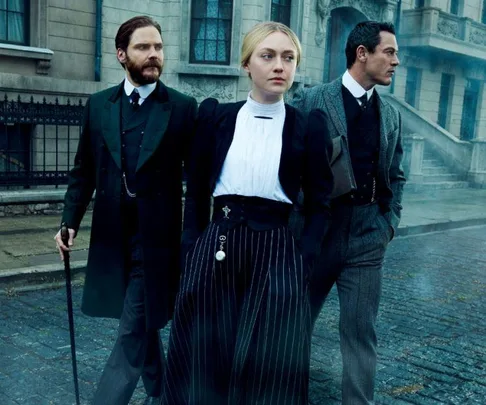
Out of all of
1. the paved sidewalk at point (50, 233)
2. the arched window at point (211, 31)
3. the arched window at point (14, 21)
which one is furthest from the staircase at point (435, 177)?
the arched window at point (14, 21)

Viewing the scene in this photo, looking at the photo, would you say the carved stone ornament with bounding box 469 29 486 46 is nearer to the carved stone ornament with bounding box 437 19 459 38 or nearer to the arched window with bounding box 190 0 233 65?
the carved stone ornament with bounding box 437 19 459 38

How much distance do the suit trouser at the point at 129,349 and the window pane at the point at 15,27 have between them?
10486 millimetres

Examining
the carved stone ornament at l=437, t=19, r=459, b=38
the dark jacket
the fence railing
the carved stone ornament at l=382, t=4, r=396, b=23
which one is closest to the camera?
the dark jacket

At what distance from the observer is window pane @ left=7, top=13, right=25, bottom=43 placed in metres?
12.3

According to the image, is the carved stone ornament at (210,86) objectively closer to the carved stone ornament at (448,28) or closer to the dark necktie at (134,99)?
the carved stone ornament at (448,28)

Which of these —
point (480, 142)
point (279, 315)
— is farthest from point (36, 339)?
point (480, 142)

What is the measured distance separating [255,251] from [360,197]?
2.85ft

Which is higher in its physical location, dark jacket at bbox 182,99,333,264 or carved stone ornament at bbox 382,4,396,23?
carved stone ornament at bbox 382,4,396,23

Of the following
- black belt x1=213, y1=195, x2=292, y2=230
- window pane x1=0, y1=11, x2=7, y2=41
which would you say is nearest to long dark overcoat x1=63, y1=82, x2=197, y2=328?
black belt x1=213, y1=195, x2=292, y2=230

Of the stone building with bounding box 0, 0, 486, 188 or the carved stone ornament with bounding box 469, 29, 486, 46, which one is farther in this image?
the carved stone ornament with bounding box 469, 29, 486, 46

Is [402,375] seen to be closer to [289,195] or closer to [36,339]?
[289,195]

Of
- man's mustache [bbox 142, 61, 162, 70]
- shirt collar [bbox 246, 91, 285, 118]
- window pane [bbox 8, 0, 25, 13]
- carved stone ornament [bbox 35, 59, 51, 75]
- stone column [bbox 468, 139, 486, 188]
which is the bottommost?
stone column [bbox 468, 139, 486, 188]

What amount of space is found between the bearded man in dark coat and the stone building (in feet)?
23.3

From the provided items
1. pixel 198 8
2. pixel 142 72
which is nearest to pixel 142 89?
pixel 142 72
